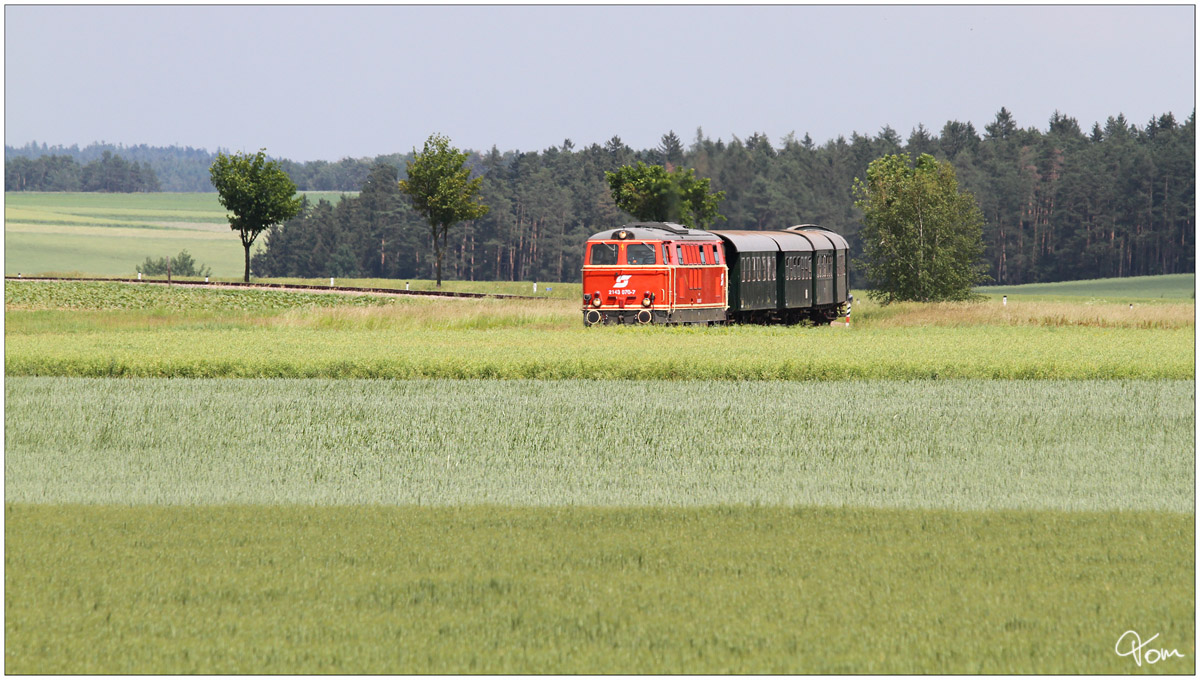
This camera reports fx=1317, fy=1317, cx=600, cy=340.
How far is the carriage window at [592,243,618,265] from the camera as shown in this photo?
4112 centimetres

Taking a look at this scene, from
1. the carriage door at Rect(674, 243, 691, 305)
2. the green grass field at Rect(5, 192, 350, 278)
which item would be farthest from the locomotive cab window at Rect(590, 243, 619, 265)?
the green grass field at Rect(5, 192, 350, 278)

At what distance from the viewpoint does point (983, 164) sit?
141750 millimetres

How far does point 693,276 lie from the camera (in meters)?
41.6

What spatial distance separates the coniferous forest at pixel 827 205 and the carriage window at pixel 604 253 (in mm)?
75739

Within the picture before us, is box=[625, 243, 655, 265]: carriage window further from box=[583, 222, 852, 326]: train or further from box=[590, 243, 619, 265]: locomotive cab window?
box=[590, 243, 619, 265]: locomotive cab window

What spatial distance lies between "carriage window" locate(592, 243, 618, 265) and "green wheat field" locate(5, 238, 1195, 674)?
41.4 ft

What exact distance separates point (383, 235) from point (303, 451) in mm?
134724

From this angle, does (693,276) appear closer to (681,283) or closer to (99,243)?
(681,283)

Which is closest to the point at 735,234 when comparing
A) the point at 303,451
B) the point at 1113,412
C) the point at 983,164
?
the point at 1113,412

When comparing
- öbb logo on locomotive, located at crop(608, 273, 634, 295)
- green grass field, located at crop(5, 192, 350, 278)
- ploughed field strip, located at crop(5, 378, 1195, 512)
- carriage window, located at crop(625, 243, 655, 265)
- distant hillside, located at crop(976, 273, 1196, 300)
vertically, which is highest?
green grass field, located at crop(5, 192, 350, 278)

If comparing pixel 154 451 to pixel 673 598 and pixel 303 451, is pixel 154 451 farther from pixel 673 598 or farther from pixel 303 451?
pixel 673 598

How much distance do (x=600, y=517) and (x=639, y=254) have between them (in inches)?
1160
